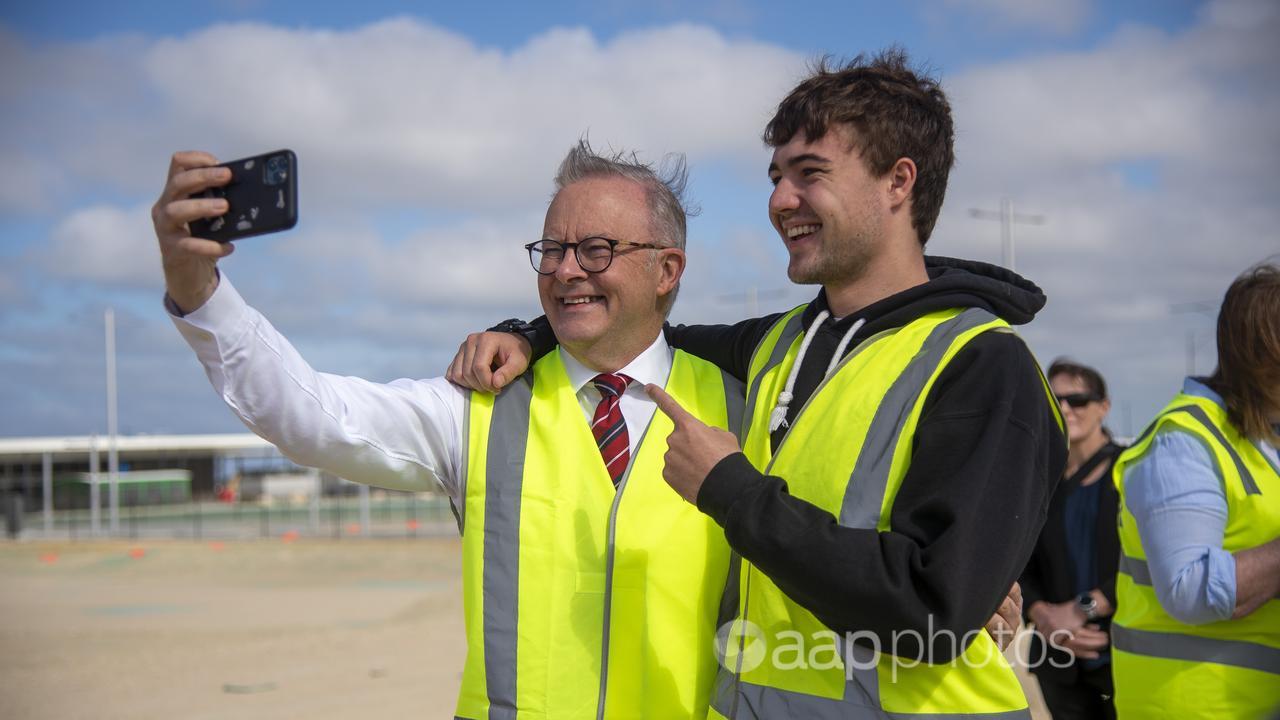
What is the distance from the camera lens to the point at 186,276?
2.36 m

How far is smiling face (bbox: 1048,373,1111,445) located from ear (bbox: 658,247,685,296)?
3151 millimetres

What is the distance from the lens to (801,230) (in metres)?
2.71

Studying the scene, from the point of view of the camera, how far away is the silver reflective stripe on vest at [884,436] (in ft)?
7.55

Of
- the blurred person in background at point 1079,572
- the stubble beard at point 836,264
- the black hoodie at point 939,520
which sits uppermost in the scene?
the stubble beard at point 836,264

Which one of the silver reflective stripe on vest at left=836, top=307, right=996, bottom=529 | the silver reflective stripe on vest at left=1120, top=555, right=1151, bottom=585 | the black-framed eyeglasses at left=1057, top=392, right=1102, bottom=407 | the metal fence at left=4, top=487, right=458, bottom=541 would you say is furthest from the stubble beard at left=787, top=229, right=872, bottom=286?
the metal fence at left=4, top=487, right=458, bottom=541

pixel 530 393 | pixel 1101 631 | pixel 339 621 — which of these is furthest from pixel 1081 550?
pixel 339 621

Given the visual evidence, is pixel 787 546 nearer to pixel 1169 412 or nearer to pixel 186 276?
pixel 186 276

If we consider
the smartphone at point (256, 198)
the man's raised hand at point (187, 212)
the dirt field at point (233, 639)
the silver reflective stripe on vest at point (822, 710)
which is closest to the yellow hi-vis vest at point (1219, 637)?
the silver reflective stripe on vest at point (822, 710)

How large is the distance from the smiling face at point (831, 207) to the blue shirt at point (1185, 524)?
4.70 feet

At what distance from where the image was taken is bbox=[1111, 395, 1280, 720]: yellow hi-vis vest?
3275mm

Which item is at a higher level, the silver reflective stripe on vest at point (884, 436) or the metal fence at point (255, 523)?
the silver reflective stripe on vest at point (884, 436)

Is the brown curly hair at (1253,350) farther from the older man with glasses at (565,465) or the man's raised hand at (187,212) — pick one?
the man's raised hand at (187,212)

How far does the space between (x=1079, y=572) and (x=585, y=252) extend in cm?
346

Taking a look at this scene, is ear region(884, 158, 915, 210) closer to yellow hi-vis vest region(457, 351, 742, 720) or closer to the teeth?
the teeth
